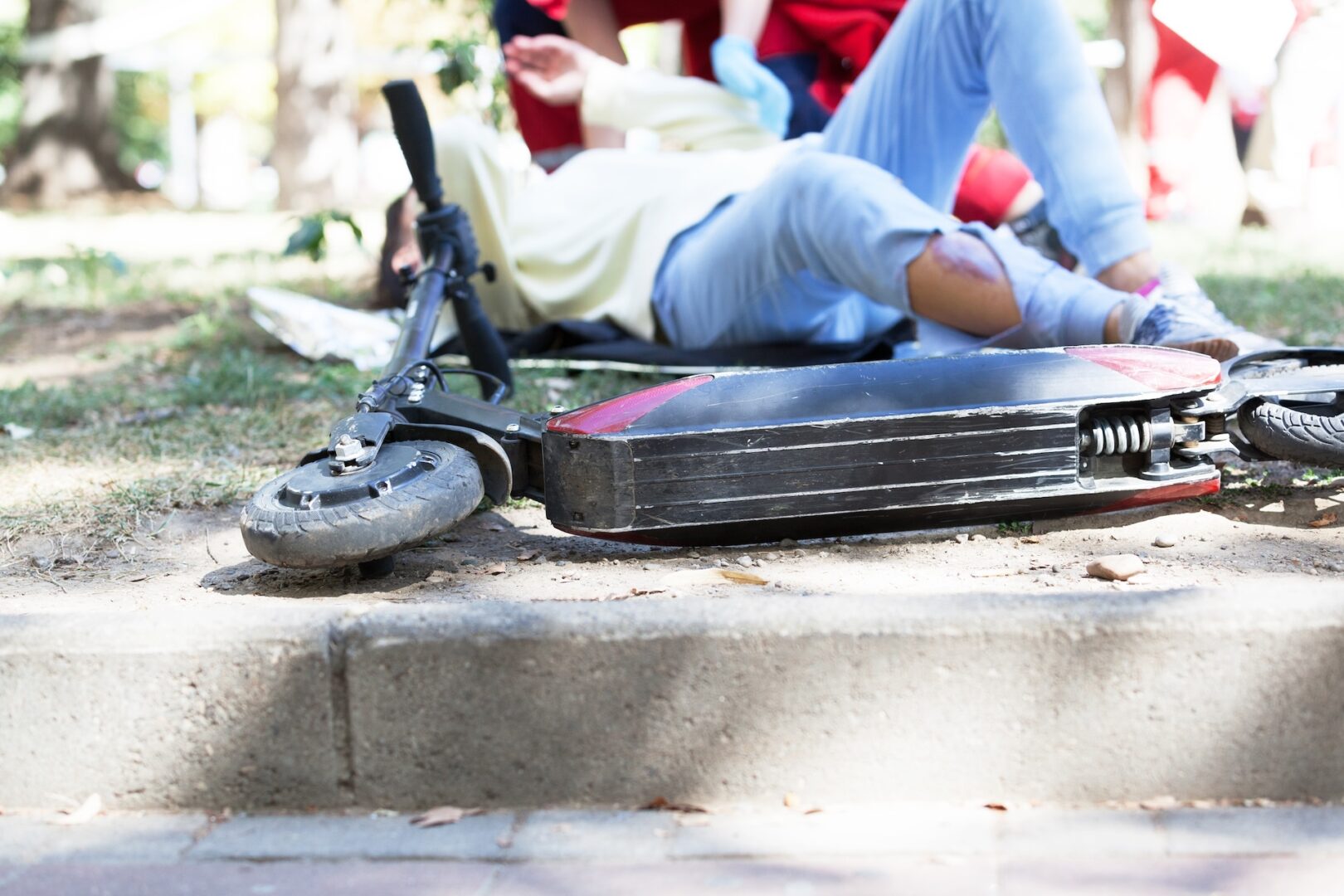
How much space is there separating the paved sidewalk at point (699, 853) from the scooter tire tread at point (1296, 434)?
24.7 inches

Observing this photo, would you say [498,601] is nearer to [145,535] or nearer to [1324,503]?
[145,535]

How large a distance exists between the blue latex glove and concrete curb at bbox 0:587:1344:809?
97.6 inches

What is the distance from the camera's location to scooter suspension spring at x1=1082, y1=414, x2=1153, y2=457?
5.68 feet

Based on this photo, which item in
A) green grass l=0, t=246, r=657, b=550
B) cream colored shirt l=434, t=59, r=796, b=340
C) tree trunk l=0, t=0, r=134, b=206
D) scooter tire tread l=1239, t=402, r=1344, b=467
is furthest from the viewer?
tree trunk l=0, t=0, r=134, b=206

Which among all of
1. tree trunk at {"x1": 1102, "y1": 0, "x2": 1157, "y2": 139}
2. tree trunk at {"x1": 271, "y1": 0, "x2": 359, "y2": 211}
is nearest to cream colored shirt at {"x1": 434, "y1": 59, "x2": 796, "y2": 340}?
tree trunk at {"x1": 1102, "y1": 0, "x2": 1157, "y2": 139}

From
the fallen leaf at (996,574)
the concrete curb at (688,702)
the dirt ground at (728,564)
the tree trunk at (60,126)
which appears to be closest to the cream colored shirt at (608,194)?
A: the dirt ground at (728,564)

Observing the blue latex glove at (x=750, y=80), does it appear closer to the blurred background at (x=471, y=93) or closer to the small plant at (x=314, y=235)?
the blurred background at (x=471, y=93)

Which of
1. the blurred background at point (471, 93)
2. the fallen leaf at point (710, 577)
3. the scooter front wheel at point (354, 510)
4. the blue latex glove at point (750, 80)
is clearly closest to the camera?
the scooter front wheel at point (354, 510)

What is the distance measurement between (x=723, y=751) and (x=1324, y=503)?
106 centimetres

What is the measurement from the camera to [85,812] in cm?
140

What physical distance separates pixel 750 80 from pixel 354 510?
2.39 metres

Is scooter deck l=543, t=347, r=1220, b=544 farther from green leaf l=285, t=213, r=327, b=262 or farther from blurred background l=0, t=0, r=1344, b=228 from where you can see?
green leaf l=285, t=213, r=327, b=262

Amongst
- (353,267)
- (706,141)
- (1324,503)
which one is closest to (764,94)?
(706,141)

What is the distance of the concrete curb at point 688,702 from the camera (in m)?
1.34
